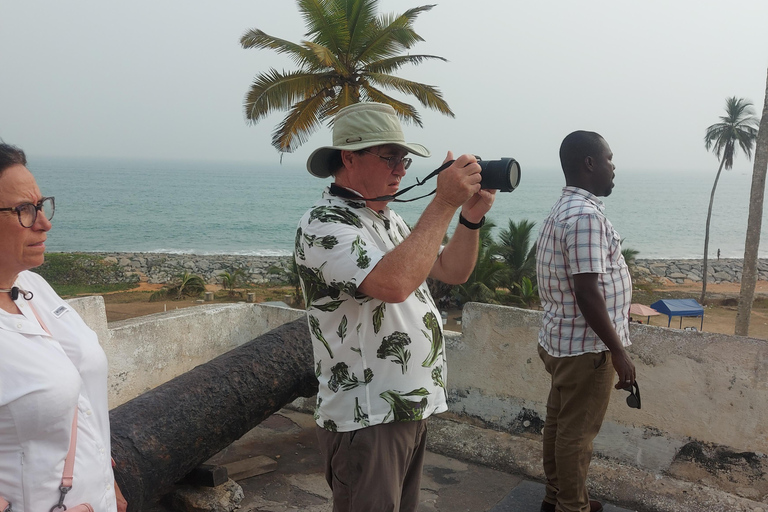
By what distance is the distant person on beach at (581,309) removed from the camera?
9.97ft

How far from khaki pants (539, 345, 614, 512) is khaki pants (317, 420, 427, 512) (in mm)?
1179

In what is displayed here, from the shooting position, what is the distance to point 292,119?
14.5 m

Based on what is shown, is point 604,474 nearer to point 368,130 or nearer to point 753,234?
point 368,130

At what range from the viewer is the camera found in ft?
7.38

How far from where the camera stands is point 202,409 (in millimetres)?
3453

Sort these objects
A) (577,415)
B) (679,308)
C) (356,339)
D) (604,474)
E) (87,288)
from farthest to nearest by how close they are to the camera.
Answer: (87,288)
(679,308)
(604,474)
(577,415)
(356,339)

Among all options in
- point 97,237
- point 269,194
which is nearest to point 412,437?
point 97,237

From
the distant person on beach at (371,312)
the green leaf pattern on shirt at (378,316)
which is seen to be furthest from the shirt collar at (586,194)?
the green leaf pattern on shirt at (378,316)

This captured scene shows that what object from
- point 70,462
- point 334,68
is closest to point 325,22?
point 334,68

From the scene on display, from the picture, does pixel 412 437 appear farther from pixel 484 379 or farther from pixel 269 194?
pixel 269 194

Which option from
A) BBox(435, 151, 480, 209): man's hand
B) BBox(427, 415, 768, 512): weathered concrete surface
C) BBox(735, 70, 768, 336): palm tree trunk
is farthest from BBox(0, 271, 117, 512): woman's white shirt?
BBox(735, 70, 768, 336): palm tree trunk

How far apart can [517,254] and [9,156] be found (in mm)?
17425

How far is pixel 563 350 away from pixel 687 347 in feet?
3.30

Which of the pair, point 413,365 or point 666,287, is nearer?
point 413,365
